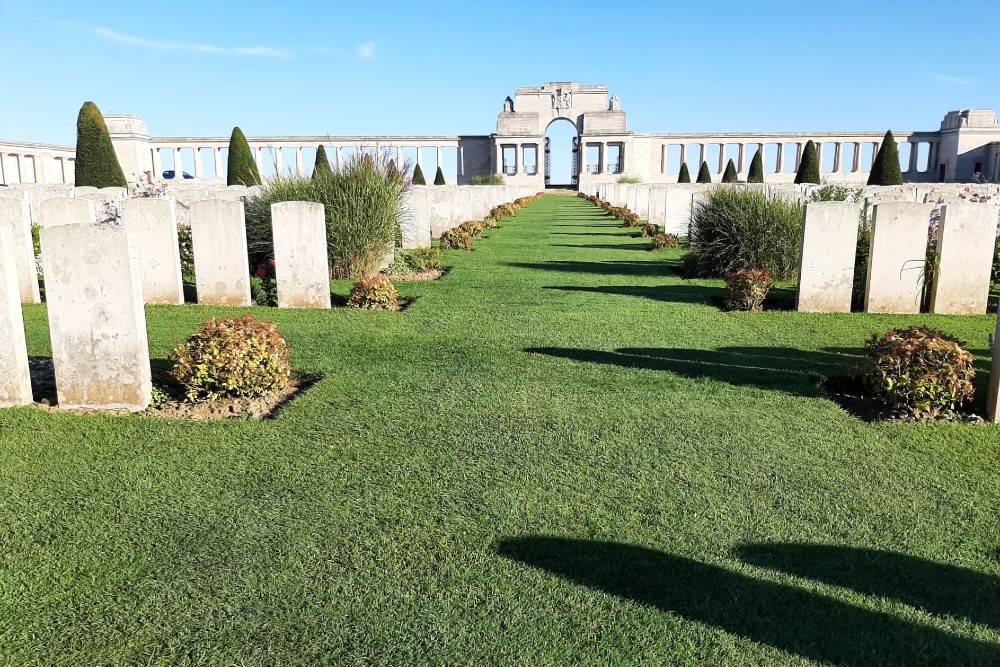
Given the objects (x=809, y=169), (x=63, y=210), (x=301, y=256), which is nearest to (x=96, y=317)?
(x=301, y=256)

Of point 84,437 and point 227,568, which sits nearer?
point 227,568

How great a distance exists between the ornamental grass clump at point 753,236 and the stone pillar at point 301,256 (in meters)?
5.91

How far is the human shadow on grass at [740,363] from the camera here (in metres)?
5.69

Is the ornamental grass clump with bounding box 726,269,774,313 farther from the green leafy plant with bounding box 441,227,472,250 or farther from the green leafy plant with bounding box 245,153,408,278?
the green leafy plant with bounding box 441,227,472,250

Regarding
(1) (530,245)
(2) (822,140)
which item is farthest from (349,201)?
(2) (822,140)

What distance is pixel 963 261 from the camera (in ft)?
27.1

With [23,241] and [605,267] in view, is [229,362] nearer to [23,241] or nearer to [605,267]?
[23,241]

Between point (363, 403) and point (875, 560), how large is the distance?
319 cm

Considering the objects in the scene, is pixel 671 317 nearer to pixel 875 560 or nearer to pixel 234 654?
pixel 875 560

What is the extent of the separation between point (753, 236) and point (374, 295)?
5813mm

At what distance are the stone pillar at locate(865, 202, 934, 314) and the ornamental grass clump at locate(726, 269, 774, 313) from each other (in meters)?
1.11

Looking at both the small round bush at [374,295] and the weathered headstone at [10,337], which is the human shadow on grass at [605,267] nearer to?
the small round bush at [374,295]

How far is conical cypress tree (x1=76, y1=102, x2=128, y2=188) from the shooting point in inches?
1204

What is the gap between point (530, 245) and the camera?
17297 millimetres
